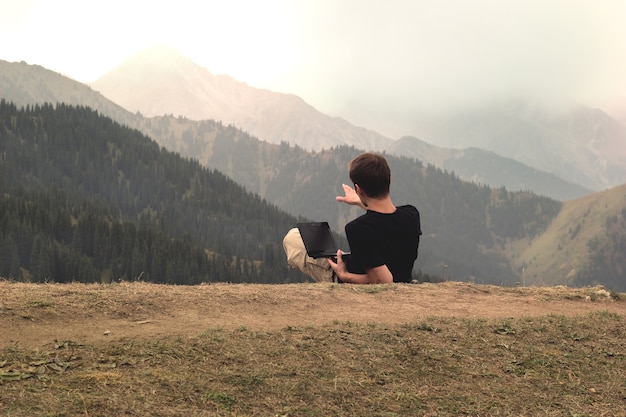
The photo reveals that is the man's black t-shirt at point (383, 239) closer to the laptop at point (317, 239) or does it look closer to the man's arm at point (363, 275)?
the man's arm at point (363, 275)

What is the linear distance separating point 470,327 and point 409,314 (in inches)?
55.9

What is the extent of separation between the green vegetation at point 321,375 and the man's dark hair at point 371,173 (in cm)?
312

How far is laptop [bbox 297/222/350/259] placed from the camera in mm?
12773

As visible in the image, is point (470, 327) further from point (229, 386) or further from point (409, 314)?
point (229, 386)

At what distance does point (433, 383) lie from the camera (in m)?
7.85

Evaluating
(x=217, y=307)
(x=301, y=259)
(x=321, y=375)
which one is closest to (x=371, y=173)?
(x=301, y=259)

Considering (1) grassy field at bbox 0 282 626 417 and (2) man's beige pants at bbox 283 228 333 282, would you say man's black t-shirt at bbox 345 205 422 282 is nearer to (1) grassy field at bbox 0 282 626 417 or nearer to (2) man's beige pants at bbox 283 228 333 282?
(2) man's beige pants at bbox 283 228 333 282

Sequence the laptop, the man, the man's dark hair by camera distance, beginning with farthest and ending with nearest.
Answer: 1. the laptop
2. the man
3. the man's dark hair

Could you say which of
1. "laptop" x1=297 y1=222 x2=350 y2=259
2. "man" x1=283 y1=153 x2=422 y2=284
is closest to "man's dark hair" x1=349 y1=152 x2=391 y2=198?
"man" x1=283 y1=153 x2=422 y2=284

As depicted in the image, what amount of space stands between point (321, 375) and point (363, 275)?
539cm

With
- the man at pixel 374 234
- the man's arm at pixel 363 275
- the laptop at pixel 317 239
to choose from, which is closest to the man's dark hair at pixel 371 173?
the man at pixel 374 234

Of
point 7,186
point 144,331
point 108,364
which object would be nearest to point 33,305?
point 144,331

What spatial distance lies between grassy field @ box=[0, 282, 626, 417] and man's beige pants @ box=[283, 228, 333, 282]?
328 cm

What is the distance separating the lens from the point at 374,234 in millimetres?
11734
